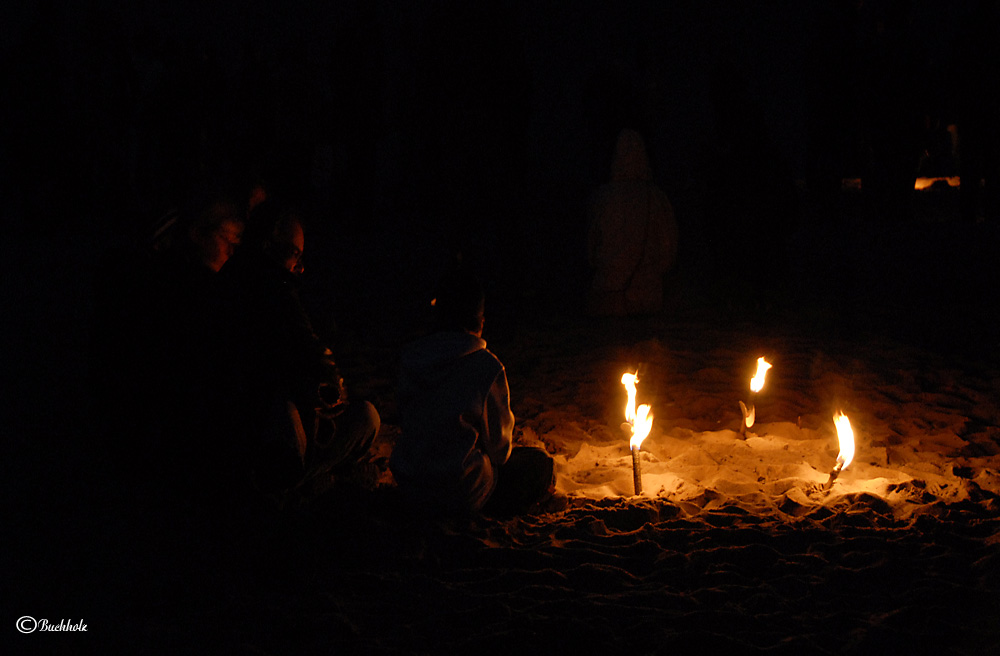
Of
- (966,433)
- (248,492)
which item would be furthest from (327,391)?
(966,433)

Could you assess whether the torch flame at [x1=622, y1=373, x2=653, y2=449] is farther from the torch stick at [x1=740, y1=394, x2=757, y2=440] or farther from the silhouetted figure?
the silhouetted figure

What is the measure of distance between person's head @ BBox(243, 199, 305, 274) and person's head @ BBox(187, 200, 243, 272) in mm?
171

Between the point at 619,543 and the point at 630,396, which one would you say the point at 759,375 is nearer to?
the point at 630,396

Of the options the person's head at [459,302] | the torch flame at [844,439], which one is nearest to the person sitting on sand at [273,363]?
the person's head at [459,302]

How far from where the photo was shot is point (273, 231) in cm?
360

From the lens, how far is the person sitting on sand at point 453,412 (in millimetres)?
3496

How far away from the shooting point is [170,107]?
12414mm

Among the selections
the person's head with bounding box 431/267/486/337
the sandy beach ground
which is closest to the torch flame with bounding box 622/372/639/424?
the sandy beach ground

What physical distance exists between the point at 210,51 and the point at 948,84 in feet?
46.0

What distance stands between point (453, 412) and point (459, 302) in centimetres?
52

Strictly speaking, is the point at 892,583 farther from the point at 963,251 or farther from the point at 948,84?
the point at 948,84

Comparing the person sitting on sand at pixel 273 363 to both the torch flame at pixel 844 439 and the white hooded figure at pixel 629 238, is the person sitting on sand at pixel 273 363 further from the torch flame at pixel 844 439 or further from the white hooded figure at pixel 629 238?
the white hooded figure at pixel 629 238

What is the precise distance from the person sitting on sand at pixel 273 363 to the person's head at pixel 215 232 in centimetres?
23

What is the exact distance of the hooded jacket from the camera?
3.49 meters
